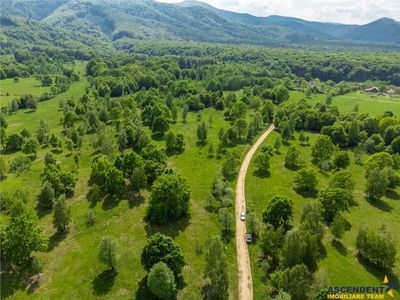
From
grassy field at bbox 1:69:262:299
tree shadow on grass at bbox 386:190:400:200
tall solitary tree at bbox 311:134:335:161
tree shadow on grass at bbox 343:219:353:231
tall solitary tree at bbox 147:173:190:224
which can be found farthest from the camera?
tall solitary tree at bbox 311:134:335:161

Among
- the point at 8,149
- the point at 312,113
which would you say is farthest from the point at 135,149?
the point at 312,113

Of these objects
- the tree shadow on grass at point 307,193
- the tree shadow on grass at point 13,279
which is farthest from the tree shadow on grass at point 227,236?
the tree shadow on grass at point 13,279

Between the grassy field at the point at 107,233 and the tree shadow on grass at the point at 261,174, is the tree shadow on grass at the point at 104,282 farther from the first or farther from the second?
the tree shadow on grass at the point at 261,174

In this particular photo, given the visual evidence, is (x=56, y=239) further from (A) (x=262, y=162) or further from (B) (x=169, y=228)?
(A) (x=262, y=162)

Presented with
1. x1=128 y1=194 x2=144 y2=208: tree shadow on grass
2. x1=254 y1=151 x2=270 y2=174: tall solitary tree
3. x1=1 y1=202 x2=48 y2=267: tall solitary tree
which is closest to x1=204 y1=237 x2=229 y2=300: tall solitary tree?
x1=128 y1=194 x2=144 y2=208: tree shadow on grass

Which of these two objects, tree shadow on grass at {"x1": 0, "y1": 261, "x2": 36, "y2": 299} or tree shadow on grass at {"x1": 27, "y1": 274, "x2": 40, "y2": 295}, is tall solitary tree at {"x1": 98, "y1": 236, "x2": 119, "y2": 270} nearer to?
tree shadow on grass at {"x1": 27, "y1": 274, "x2": 40, "y2": 295}

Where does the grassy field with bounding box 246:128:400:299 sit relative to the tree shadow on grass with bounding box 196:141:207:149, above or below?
above
